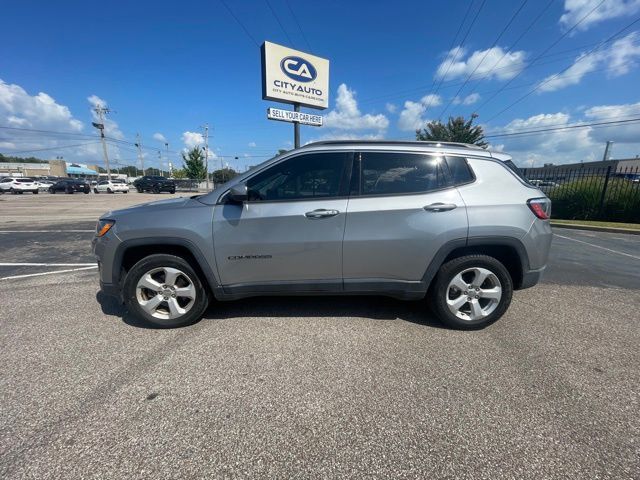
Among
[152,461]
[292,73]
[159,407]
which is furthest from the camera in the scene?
[292,73]

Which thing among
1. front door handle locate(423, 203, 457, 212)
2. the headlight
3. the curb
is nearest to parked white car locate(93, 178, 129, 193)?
the headlight

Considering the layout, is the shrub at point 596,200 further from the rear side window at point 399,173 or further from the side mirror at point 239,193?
the side mirror at point 239,193

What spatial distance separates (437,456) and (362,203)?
200 centimetres

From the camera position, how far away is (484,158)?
3084mm

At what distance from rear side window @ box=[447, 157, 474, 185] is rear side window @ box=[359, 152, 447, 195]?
0.08m

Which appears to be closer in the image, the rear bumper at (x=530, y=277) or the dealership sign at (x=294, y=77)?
the rear bumper at (x=530, y=277)

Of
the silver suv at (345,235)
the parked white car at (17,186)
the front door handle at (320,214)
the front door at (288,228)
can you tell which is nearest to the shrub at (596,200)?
the silver suv at (345,235)

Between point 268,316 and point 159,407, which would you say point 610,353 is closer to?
point 268,316

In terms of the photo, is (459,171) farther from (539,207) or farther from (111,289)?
(111,289)

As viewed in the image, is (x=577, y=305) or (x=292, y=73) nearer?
(x=577, y=305)

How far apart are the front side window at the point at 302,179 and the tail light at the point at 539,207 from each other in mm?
1895

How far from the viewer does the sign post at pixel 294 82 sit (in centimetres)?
1421

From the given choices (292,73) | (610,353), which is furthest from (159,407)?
(292,73)

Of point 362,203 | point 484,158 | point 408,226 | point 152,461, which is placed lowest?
point 152,461
